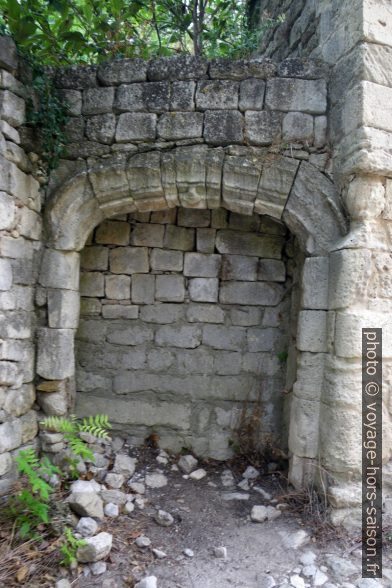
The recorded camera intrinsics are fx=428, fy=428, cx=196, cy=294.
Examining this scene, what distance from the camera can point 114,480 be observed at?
3.17 metres

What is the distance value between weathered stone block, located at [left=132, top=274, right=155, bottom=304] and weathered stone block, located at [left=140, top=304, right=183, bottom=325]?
80mm

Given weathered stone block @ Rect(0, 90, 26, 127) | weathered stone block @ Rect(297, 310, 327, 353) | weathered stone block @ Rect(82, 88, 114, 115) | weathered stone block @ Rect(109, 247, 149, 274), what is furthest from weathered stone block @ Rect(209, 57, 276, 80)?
weathered stone block @ Rect(297, 310, 327, 353)

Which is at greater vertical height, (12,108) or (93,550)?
(12,108)

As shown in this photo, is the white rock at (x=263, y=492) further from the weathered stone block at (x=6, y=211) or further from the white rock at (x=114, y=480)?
the weathered stone block at (x=6, y=211)

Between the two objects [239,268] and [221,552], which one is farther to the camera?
[239,268]

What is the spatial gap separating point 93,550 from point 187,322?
Result: 188 centimetres

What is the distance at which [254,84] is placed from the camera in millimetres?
3148

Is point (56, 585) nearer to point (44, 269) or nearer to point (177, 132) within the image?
point (44, 269)

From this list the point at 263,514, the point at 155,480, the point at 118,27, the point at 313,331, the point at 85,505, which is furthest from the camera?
the point at 118,27

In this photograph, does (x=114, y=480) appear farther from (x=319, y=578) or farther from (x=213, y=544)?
(x=319, y=578)

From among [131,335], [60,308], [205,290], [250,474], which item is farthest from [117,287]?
[250,474]

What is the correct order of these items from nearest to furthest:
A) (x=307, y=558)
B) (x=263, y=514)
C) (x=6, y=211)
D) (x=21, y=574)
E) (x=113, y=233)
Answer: (x=21, y=574) → (x=307, y=558) → (x=6, y=211) → (x=263, y=514) → (x=113, y=233)

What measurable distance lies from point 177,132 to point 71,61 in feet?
5.38

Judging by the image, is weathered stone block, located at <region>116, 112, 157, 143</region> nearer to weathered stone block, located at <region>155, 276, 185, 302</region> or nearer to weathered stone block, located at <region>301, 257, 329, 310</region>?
weathered stone block, located at <region>155, 276, 185, 302</region>
